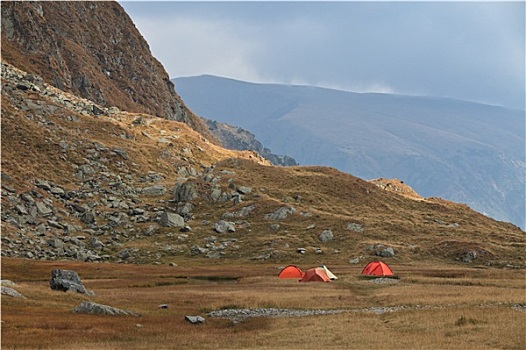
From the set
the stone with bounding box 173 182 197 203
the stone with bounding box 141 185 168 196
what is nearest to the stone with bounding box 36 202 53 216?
the stone with bounding box 141 185 168 196

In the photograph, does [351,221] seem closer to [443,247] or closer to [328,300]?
[443,247]

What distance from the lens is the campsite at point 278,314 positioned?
35719mm

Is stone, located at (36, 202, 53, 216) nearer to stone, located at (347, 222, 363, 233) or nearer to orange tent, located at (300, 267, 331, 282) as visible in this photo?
stone, located at (347, 222, 363, 233)

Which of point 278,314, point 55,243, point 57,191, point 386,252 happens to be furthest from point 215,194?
point 278,314

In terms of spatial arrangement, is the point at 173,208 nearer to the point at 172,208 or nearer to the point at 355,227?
the point at 172,208

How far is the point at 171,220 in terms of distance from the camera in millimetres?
126500

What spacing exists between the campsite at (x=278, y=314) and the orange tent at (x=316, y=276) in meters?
2.11

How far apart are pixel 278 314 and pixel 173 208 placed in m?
89.6

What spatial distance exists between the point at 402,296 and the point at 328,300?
23.2 ft

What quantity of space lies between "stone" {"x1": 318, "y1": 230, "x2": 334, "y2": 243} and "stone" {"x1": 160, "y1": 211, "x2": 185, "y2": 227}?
96.3 feet

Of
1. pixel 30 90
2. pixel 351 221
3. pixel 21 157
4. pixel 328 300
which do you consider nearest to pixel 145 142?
pixel 30 90

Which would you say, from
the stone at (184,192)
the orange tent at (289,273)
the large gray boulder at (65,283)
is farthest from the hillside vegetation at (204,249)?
the orange tent at (289,273)

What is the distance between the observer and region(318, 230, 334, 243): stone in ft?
388

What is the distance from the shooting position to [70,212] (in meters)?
123
